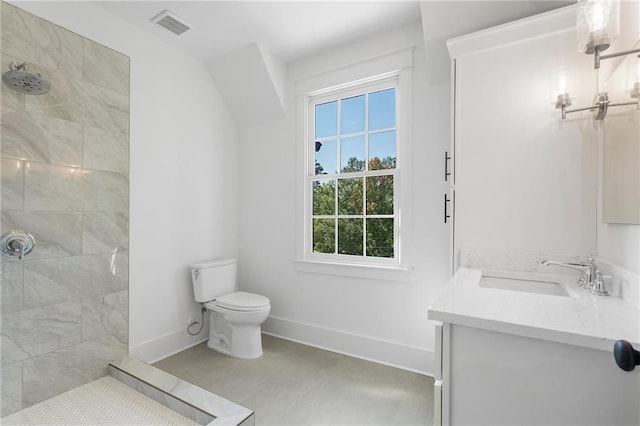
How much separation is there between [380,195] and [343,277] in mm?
765

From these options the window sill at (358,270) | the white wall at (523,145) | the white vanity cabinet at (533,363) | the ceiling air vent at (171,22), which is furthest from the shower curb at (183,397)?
the ceiling air vent at (171,22)

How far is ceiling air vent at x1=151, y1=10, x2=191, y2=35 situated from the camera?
2.21 meters

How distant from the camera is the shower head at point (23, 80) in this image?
1.65 m

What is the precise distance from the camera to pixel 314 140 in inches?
115

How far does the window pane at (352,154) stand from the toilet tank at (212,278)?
1381 mm

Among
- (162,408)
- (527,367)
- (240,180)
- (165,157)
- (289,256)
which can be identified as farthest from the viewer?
(240,180)

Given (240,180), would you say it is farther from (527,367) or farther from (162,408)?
(527,367)

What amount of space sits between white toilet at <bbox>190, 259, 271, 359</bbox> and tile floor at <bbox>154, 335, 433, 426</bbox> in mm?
98

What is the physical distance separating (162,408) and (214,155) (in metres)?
2.06

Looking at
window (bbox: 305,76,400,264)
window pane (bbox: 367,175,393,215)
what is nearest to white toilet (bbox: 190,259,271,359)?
window (bbox: 305,76,400,264)

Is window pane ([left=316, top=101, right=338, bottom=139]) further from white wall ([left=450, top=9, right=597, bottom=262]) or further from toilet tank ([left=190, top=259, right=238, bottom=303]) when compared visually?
toilet tank ([left=190, top=259, right=238, bottom=303])

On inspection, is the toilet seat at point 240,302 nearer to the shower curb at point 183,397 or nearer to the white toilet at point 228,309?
the white toilet at point 228,309

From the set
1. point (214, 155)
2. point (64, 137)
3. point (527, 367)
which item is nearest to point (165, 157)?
point (214, 155)

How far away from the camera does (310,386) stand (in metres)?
2.06
